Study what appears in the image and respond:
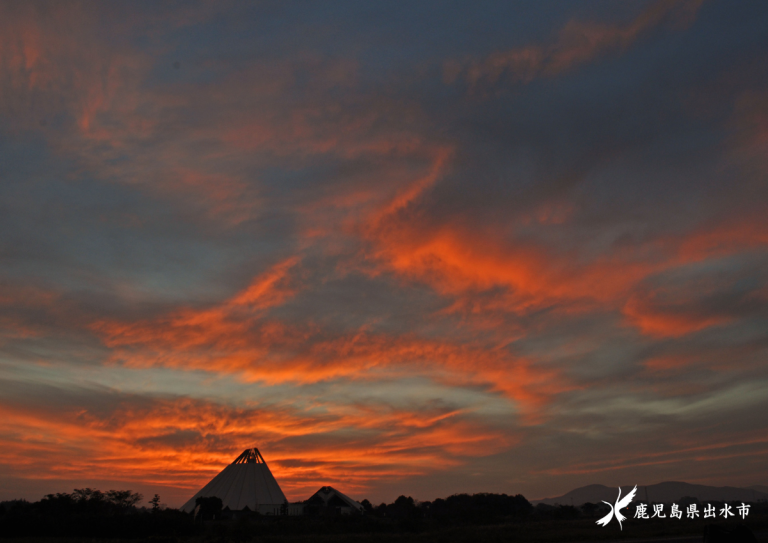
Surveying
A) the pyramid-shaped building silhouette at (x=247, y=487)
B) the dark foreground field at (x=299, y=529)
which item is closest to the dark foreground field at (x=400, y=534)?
the dark foreground field at (x=299, y=529)

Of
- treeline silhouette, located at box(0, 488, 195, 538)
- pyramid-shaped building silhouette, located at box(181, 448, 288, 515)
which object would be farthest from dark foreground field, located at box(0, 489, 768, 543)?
pyramid-shaped building silhouette, located at box(181, 448, 288, 515)

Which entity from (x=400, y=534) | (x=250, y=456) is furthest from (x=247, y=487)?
(x=400, y=534)

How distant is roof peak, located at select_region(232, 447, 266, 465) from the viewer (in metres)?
106

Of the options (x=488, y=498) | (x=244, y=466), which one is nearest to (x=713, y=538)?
(x=244, y=466)

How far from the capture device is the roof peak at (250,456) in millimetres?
105625

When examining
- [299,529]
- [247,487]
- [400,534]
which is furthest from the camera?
[247,487]

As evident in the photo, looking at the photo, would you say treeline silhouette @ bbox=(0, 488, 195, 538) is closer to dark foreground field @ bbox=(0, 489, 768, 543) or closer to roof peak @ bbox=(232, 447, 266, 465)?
dark foreground field @ bbox=(0, 489, 768, 543)

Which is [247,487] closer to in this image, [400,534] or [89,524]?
[89,524]

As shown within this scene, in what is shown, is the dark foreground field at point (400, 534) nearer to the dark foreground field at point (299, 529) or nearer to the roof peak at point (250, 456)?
the dark foreground field at point (299, 529)

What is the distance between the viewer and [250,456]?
107m

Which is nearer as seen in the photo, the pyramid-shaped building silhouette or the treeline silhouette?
the treeline silhouette

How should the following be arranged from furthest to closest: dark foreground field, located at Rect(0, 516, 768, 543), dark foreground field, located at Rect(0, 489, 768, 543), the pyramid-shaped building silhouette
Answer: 1. the pyramid-shaped building silhouette
2. dark foreground field, located at Rect(0, 489, 768, 543)
3. dark foreground field, located at Rect(0, 516, 768, 543)

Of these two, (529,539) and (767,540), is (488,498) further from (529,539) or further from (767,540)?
(767,540)

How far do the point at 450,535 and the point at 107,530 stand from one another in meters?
33.4
